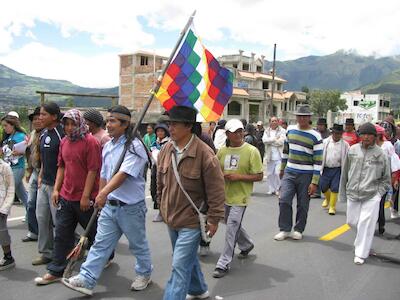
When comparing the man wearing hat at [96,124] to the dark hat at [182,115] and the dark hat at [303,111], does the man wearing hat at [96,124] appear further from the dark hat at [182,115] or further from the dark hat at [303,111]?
the dark hat at [303,111]

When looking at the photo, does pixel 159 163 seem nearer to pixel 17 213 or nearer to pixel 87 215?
pixel 87 215

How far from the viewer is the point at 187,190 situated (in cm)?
358

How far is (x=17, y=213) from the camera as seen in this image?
769 cm

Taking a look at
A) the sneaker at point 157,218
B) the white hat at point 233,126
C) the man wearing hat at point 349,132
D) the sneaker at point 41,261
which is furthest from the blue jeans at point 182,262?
the man wearing hat at point 349,132

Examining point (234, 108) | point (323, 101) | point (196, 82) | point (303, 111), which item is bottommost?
point (303, 111)

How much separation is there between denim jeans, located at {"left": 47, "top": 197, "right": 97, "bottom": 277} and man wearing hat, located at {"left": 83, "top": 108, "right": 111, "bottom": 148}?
0.84 metres

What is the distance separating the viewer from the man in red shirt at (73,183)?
4531 millimetres

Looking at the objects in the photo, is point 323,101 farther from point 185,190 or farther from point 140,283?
point 185,190

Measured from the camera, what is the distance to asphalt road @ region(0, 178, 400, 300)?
4.39 metres

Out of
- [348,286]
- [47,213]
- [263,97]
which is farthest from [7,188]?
[263,97]

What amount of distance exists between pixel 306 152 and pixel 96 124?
3.10 metres

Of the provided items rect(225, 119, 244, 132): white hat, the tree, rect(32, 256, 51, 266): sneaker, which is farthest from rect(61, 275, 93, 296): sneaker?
the tree

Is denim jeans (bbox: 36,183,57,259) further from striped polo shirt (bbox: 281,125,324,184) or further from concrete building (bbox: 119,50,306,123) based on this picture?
concrete building (bbox: 119,50,306,123)


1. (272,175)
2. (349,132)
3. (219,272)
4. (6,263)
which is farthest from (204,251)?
(272,175)
